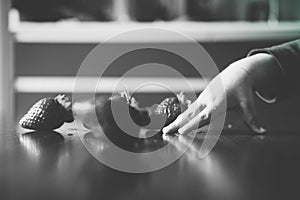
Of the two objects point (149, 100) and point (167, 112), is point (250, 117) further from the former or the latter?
point (149, 100)

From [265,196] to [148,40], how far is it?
4.68 feet

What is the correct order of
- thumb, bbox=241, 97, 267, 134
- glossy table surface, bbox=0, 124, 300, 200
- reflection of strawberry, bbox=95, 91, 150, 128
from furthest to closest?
thumb, bbox=241, 97, 267, 134, reflection of strawberry, bbox=95, 91, 150, 128, glossy table surface, bbox=0, 124, 300, 200

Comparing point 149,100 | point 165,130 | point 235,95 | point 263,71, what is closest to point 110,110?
point 165,130

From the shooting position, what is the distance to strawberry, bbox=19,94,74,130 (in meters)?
0.97

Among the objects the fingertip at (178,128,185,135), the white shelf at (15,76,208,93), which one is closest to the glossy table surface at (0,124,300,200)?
the fingertip at (178,128,185,135)

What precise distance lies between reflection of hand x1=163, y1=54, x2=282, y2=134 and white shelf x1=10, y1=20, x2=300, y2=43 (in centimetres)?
68

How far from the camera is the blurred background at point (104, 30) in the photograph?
5.94 ft

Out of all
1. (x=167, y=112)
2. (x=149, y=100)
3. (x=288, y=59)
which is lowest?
(x=149, y=100)

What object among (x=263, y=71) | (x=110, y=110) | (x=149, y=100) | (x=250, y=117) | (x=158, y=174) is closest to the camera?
(x=158, y=174)

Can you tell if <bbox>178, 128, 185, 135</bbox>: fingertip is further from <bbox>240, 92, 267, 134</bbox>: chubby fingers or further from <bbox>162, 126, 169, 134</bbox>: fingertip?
<bbox>240, 92, 267, 134</bbox>: chubby fingers

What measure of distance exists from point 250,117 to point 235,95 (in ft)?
0.22

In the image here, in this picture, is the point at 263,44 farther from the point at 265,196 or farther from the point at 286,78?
the point at 265,196

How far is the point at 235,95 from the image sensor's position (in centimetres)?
104

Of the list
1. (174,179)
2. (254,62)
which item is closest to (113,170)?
(174,179)
